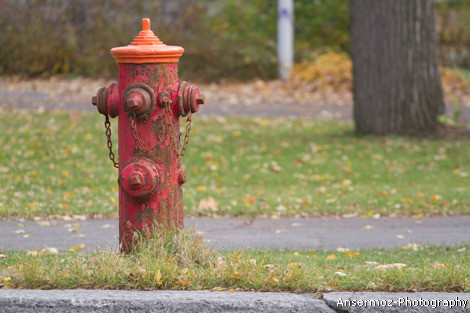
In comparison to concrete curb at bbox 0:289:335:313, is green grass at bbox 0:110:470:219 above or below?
below

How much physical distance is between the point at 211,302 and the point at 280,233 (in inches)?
94.3

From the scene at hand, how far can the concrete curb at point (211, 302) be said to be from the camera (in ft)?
11.6

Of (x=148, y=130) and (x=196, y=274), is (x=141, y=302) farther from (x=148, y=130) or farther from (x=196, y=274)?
(x=148, y=130)

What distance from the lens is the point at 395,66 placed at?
33.2 feet

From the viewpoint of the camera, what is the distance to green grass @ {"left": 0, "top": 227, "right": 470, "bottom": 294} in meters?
3.73

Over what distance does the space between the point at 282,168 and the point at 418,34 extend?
3.15 meters

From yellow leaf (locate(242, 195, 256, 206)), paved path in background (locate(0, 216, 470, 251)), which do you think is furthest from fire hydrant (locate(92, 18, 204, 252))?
yellow leaf (locate(242, 195, 256, 206))

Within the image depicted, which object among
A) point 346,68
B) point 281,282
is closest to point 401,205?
point 281,282

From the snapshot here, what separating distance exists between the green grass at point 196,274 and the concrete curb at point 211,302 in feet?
0.33

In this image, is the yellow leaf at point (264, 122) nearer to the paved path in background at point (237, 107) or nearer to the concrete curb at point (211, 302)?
the paved path in background at point (237, 107)

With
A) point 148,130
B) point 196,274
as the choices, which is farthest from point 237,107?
point 196,274

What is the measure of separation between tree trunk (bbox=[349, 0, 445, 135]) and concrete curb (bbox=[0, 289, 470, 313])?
6.88 m

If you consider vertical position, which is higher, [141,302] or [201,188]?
[141,302]

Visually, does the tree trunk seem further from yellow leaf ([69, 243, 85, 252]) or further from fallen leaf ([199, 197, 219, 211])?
yellow leaf ([69, 243, 85, 252])
